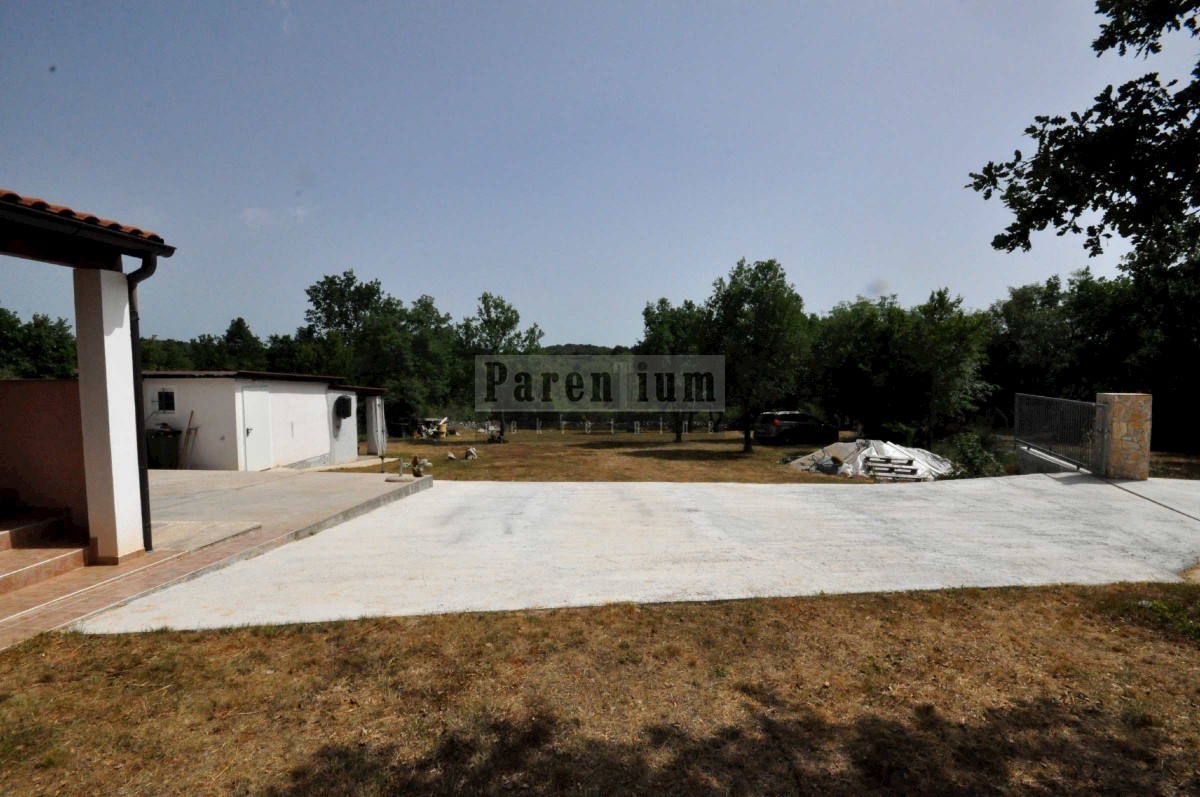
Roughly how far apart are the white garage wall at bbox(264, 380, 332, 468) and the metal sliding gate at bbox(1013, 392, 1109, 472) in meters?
18.1

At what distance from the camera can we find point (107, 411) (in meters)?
4.84

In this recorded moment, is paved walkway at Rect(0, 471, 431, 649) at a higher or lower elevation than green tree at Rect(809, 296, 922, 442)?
lower

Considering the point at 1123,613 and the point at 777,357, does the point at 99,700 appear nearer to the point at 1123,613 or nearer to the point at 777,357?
the point at 1123,613

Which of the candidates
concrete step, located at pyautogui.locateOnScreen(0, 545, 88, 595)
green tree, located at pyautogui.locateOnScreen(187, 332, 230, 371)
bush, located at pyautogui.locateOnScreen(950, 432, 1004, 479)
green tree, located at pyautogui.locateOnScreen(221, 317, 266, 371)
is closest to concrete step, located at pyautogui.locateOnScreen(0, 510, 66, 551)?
concrete step, located at pyautogui.locateOnScreen(0, 545, 88, 595)

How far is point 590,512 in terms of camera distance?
27.3 feet

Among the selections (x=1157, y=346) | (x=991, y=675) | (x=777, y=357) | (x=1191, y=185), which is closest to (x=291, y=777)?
(x=991, y=675)

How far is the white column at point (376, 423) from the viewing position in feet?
73.0

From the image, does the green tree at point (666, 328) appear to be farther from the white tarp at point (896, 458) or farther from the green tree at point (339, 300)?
the green tree at point (339, 300)

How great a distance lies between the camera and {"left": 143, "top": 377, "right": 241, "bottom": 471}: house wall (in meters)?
13.6

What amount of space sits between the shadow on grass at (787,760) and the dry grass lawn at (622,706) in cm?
1

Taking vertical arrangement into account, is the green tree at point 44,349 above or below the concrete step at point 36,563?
above

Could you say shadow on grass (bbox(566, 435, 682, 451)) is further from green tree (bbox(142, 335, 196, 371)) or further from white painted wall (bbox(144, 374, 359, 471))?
green tree (bbox(142, 335, 196, 371))

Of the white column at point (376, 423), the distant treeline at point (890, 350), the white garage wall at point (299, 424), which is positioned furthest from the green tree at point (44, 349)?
the white garage wall at point (299, 424)

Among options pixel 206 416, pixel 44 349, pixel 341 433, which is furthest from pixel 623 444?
pixel 44 349
